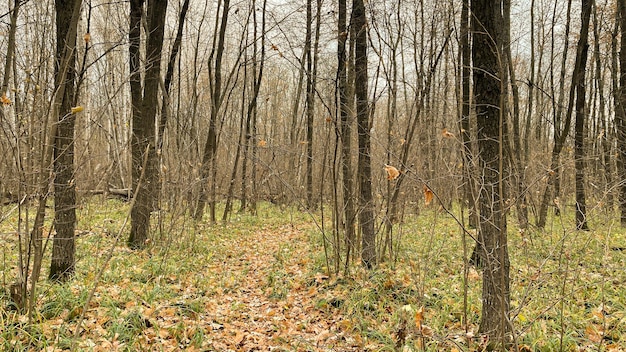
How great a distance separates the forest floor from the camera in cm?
337

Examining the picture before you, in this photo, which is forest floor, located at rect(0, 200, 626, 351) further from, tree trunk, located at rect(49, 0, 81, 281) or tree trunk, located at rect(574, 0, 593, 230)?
tree trunk, located at rect(574, 0, 593, 230)

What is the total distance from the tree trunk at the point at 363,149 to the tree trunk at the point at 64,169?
11.7 ft

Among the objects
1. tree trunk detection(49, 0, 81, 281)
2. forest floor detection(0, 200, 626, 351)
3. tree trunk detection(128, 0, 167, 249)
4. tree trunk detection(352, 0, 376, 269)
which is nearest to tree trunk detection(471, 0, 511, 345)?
forest floor detection(0, 200, 626, 351)

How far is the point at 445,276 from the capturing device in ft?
18.8

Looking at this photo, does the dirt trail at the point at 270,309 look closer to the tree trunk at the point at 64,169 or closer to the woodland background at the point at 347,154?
the woodland background at the point at 347,154

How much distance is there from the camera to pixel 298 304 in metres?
5.01

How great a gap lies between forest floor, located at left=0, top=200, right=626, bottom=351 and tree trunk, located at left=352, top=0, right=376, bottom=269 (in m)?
0.38

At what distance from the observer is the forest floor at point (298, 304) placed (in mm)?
3373

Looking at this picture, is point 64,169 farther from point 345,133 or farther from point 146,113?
point 345,133

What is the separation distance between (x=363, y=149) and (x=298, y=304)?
91.5 inches

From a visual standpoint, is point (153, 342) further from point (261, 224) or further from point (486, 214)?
point (261, 224)

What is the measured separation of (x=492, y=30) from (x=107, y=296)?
458 cm

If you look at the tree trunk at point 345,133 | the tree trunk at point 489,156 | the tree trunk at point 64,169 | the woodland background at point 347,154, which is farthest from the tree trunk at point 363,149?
the tree trunk at point 64,169

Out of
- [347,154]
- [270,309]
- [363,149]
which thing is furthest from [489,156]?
[270,309]
